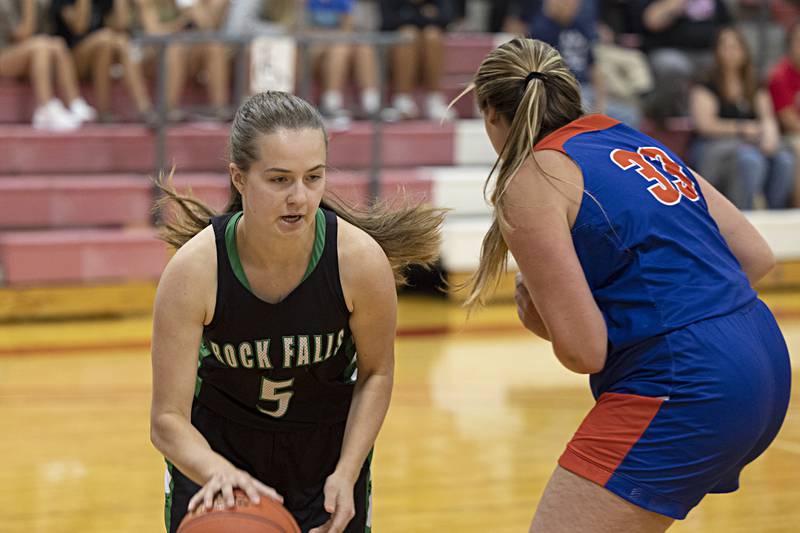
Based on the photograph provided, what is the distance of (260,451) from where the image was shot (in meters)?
2.99

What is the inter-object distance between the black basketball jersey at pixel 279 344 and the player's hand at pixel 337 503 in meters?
0.26

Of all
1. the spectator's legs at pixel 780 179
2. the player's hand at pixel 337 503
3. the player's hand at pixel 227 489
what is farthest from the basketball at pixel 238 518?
the spectator's legs at pixel 780 179

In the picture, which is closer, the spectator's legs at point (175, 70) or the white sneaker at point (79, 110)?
Answer: the white sneaker at point (79, 110)

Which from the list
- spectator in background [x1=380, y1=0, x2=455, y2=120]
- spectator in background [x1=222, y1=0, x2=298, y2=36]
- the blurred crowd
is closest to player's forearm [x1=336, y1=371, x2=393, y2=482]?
the blurred crowd

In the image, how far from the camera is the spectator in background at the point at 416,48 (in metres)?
9.52

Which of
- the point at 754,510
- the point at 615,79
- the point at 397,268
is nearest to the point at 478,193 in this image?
the point at 615,79

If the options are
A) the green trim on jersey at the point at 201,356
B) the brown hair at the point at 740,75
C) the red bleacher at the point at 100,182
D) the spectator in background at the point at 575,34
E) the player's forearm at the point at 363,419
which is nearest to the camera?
the player's forearm at the point at 363,419

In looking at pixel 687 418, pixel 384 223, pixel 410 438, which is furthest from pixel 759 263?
pixel 410 438

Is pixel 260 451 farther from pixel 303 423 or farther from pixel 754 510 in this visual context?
pixel 754 510

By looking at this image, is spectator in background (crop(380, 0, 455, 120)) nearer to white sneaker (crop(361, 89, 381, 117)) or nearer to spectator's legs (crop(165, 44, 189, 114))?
white sneaker (crop(361, 89, 381, 117))

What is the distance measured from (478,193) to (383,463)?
4.58m

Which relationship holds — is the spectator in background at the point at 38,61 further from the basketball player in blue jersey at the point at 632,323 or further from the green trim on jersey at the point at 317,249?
the basketball player in blue jersey at the point at 632,323

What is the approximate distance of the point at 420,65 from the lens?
992cm

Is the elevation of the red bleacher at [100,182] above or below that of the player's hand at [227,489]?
below
